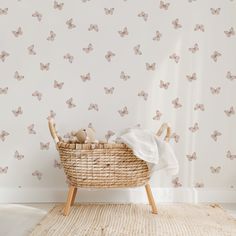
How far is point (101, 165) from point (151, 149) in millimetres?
295

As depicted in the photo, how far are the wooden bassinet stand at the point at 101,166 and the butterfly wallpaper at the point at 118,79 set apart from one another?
406 mm

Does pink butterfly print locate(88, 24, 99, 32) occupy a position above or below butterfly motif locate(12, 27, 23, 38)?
above

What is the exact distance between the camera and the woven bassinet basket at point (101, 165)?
243 cm

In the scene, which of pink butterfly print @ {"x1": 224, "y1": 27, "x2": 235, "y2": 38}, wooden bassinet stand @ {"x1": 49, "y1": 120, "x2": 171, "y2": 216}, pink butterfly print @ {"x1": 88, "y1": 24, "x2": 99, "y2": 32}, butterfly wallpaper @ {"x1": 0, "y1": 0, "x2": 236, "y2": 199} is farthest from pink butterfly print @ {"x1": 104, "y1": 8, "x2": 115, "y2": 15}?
wooden bassinet stand @ {"x1": 49, "y1": 120, "x2": 171, "y2": 216}

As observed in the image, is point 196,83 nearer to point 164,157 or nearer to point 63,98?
point 164,157

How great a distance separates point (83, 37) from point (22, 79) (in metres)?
0.49

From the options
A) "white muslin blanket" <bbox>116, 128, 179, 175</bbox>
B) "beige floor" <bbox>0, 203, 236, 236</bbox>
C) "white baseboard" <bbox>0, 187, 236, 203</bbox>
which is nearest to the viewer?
"beige floor" <bbox>0, 203, 236, 236</bbox>

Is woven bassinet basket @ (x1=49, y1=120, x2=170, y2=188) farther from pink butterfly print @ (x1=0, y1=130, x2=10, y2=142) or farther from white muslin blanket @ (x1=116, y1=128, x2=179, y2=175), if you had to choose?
pink butterfly print @ (x1=0, y1=130, x2=10, y2=142)

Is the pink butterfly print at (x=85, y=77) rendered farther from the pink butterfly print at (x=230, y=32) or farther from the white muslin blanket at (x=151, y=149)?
the pink butterfly print at (x=230, y=32)

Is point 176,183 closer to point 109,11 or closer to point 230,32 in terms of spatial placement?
point 230,32

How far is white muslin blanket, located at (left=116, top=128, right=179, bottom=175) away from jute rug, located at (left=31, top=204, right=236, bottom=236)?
0.28m

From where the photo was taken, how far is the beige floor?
2095 mm

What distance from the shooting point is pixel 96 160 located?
2.44 metres

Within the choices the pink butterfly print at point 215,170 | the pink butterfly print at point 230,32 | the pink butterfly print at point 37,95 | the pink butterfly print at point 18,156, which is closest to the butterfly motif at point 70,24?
the pink butterfly print at point 37,95
